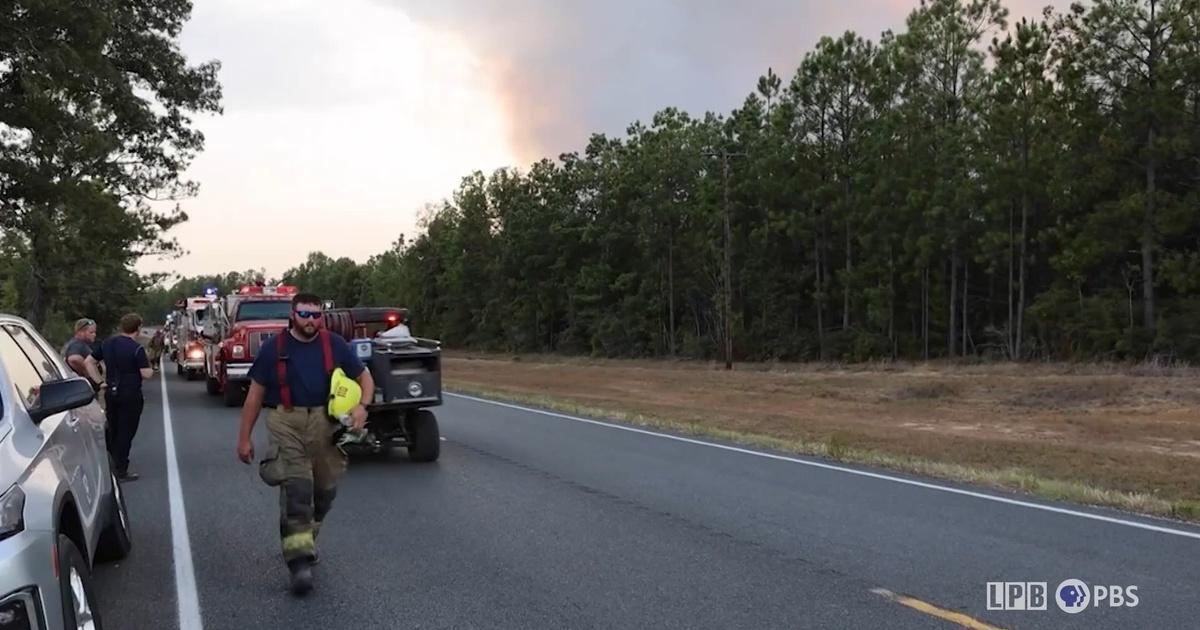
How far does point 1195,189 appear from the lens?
34.8 metres

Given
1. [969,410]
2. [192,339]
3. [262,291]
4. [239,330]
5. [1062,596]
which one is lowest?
[969,410]

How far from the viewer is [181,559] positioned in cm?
700

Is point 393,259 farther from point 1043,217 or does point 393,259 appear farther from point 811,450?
point 811,450

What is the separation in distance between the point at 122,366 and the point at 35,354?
17.3 feet

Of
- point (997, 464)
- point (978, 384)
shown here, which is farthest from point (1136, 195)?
point (997, 464)

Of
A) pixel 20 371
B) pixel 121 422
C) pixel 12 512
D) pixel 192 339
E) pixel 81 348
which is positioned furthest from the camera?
pixel 192 339

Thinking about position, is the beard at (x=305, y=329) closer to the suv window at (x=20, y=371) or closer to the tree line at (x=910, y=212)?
the suv window at (x=20, y=371)

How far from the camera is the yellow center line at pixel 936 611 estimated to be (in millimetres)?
5289

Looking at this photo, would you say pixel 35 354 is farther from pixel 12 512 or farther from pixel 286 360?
pixel 12 512

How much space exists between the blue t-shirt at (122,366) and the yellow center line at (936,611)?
8.58m

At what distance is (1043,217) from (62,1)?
3889cm

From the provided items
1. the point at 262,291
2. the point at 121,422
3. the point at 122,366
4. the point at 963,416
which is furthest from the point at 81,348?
the point at 963,416

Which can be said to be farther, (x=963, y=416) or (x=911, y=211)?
(x=911, y=211)

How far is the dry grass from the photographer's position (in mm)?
12203
